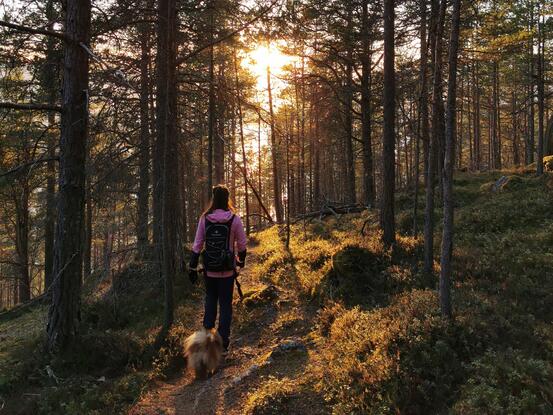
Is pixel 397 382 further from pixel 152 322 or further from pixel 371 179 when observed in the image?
pixel 371 179

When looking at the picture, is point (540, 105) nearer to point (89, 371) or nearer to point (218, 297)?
point (218, 297)

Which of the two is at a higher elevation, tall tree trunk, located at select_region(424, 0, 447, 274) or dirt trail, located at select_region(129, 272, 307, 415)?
tall tree trunk, located at select_region(424, 0, 447, 274)

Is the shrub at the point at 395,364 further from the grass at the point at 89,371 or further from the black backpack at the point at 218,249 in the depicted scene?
the grass at the point at 89,371

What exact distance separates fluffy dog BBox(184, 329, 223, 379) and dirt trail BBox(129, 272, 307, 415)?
0.62 feet

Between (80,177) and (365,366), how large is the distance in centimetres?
485

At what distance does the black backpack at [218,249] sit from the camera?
19.2ft

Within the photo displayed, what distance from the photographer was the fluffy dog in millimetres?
5543

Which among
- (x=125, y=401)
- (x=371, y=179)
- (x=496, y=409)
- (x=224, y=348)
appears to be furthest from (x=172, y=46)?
(x=371, y=179)

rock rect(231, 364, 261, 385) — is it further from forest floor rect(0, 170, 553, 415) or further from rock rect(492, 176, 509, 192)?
Answer: rock rect(492, 176, 509, 192)

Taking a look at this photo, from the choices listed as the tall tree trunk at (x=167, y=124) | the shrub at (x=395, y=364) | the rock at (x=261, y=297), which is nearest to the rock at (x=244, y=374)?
the shrub at (x=395, y=364)

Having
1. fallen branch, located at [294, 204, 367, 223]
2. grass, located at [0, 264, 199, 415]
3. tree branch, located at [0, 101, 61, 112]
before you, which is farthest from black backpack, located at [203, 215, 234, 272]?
fallen branch, located at [294, 204, 367, 223]

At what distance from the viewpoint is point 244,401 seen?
15.9 feet

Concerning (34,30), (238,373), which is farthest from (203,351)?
(34,30)

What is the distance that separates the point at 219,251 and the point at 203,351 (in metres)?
1.43
